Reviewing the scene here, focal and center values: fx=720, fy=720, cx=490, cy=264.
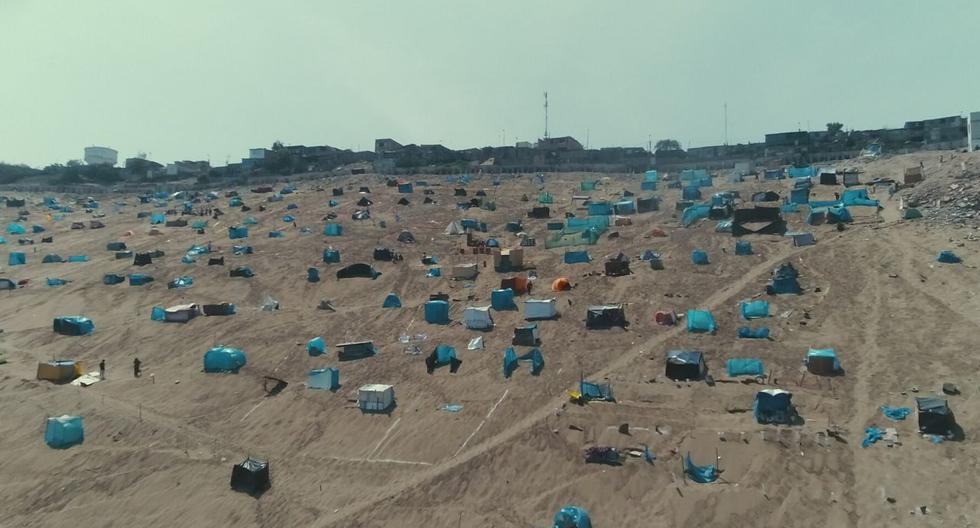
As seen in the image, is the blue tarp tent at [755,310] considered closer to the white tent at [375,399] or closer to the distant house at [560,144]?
the white tent at [375,399]

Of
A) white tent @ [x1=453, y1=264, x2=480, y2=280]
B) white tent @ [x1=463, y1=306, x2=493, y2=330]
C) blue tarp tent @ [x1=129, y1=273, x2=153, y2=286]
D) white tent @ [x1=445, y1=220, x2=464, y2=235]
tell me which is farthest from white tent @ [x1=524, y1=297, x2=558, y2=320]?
blue tarp tent @ [x1=129, y1=273, x2=153, y2=286]

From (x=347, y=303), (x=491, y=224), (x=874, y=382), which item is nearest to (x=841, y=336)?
(x=874, y=382)

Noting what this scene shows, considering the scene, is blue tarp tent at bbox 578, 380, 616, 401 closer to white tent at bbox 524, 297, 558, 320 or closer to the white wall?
white tent at bbox 524, 297, 558, 320

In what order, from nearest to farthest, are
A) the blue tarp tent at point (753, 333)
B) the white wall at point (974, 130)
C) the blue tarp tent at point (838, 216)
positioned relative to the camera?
the blue tarp tent at point (753, 333), the blue tarp tent at point (838, 216), the white wall at point (974, 130)

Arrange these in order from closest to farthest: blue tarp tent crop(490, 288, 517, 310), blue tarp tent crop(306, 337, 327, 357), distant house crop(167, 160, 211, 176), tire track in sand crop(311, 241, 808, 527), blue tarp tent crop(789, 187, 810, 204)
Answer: tire track in sand crop(311, 241, 808, 527) → blue tarp tent crop(306, 337, 327, 357) → blue tarp tent crop(490, 288, 517, 310) → blue tarp tent crop(789, 187, 810, 204) → distant house crop(167, 160, 211, 176)

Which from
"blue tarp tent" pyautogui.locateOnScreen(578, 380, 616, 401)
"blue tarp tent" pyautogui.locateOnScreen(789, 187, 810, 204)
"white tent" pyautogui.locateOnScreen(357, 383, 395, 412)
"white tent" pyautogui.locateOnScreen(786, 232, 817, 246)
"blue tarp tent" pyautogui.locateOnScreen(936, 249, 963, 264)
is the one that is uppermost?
"blue tarp tent" pyautogui.locateOnScreen(789, 187, 810, 204)

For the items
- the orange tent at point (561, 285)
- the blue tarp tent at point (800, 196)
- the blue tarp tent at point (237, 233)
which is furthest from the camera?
the blue tarp tent at point (237, 233)

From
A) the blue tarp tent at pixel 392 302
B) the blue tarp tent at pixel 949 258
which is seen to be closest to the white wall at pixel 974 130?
the blue tarp tent at pixel 949 258

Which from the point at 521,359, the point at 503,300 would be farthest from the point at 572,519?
the point at 503,300
